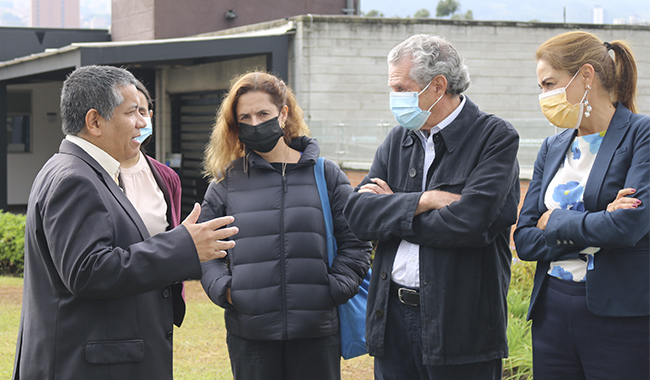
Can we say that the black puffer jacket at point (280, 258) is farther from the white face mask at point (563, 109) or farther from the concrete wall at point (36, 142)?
the concrete wall at point (36, 142)

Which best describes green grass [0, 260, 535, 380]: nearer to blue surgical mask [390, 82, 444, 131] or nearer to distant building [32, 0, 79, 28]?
blue surgical mask [390, 82, 444, 131]

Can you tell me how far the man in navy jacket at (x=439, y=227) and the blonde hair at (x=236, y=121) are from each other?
708 mm

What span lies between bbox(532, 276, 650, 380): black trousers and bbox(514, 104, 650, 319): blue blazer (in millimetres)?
59

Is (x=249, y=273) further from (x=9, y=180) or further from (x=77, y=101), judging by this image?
(x=9, y=180)

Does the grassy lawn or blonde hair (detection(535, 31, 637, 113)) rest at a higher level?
blonde hair (detection(535, 31, 637, 113))

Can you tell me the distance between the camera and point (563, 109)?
9.05 feet

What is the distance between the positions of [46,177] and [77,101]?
0.33m

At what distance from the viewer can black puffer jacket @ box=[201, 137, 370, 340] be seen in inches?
121

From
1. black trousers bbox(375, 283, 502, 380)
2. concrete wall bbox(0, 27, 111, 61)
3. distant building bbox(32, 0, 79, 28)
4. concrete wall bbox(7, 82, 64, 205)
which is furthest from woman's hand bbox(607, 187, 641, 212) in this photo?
distant building bbox(32, 0, 79, 28)

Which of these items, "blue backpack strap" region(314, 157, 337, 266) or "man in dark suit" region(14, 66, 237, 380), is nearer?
"man in dark suit" region(14, 66, 237, 380)

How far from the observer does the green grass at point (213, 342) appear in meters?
4.68

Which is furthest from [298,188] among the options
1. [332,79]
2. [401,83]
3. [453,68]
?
[332,79]

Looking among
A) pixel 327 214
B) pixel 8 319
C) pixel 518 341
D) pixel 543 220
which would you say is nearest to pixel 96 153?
pixel 327 214

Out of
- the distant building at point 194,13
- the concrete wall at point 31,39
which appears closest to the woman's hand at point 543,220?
the distant building at point 194,13
